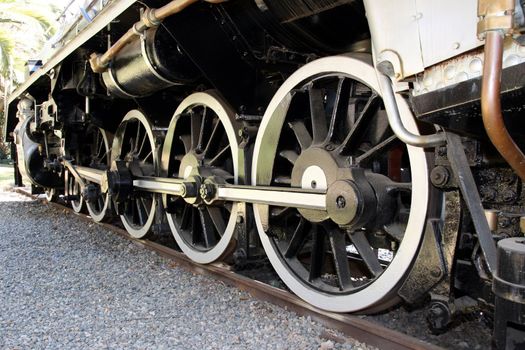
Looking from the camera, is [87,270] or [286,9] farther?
[87,270]

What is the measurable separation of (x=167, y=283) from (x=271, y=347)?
125 cm

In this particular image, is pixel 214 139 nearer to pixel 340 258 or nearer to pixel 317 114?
pixel 317 114

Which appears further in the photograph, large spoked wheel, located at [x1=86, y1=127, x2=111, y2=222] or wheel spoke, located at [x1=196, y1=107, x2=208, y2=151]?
large spoked wheel, located at [x1=86, y1=127, x2=111, y2=222]

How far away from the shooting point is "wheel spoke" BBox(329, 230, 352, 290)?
2.48 metres

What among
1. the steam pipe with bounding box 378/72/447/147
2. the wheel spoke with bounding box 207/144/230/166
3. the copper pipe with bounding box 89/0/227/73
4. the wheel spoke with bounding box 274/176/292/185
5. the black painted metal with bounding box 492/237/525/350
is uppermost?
the copper pipe with bounding box 89/0/227/73

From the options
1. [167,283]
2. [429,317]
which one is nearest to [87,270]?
[167,283]

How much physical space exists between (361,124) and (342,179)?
12.6 inches

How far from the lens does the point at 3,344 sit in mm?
2301

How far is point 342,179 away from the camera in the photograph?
2.22 meters

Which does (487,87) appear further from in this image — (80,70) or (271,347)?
(80,70)

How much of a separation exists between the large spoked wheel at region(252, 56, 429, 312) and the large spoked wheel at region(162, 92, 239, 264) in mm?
387

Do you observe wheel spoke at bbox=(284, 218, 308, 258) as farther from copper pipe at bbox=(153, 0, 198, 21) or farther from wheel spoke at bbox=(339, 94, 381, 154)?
copper pipe at bbox=(153, 0, 198, 21)

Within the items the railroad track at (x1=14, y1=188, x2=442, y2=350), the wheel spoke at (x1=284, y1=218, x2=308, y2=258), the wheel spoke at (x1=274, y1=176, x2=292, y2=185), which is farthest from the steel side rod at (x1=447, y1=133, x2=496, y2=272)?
the wheel spoke at (x1=274, y1=176, x2=292, y2=185)

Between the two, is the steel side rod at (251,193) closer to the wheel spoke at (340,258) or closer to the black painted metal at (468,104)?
the wheel spoke at (340,258)
